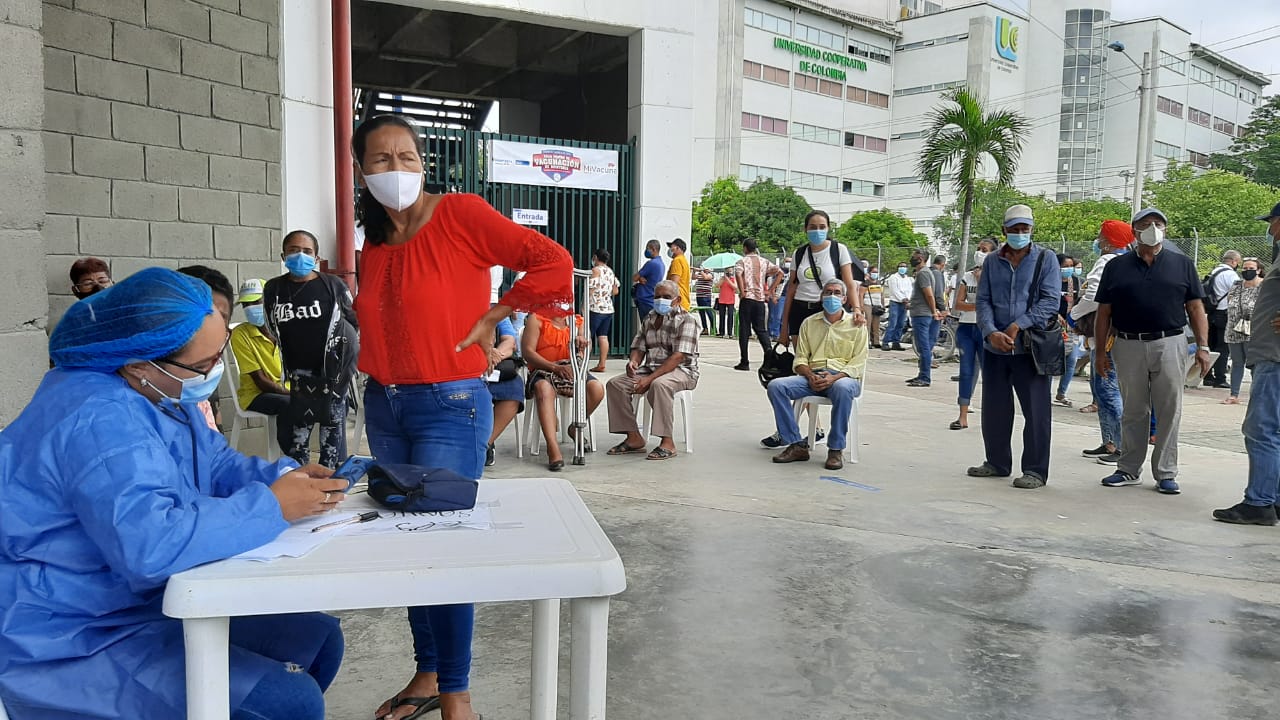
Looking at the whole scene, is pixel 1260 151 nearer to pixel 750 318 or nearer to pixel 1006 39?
pixel 1006 39

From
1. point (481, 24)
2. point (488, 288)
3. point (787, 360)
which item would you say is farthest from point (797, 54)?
point (488, 288)

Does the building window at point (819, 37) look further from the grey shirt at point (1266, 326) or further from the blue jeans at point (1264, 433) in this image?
the blue jeans at point (1264, 433)

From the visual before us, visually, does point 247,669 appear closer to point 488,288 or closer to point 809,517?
Result: point 488,288

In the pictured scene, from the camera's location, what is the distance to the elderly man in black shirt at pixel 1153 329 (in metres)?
6.17

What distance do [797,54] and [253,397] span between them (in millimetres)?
52479

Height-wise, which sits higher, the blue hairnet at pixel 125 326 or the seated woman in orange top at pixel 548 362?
the blue hairnet at pixel 125 326

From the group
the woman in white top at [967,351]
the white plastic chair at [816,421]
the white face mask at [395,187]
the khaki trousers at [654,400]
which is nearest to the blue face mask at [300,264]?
the khaki trousers at [654,400]

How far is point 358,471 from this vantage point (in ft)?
7.52

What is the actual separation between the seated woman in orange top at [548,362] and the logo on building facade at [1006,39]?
200 feet

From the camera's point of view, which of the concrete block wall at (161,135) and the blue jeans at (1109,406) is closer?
the concrete block wall at (161,135)

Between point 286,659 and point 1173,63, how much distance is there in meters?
77.1

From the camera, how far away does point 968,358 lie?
9.19 metres

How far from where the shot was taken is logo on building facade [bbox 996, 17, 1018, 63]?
60406 mm

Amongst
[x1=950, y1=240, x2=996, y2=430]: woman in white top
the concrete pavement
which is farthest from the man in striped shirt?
the concrete pavement
